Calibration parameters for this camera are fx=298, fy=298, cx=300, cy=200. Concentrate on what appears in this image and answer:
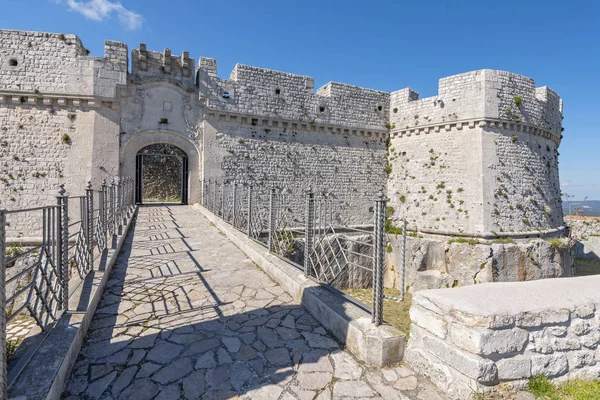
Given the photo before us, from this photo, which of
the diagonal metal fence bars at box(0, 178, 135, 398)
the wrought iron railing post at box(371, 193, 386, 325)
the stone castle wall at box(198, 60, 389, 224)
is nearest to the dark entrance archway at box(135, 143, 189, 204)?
the stone castle wall at box(198, 60, 389, 224)

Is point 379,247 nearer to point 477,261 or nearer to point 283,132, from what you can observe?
point 477,261

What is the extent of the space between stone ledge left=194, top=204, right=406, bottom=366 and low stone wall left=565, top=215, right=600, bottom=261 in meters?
23.8

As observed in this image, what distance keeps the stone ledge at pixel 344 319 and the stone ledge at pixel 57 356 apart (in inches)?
93.1

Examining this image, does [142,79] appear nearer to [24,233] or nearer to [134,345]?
[24,233]

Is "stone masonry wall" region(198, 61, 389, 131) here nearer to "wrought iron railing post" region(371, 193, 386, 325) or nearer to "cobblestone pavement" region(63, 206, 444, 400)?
"cobblestone pavement" region(63, 206, 444, 400)

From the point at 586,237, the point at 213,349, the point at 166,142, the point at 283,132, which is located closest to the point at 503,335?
the point at 213,349

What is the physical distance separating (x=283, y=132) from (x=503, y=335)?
12914 millimetres

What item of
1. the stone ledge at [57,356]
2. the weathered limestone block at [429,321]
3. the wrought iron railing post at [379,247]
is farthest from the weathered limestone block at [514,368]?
the stone ledge at [57,356]

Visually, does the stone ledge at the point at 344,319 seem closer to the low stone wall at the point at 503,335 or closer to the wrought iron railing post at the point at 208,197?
the low stone wall at the point at 503,335

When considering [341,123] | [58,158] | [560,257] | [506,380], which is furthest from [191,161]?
[560,257]

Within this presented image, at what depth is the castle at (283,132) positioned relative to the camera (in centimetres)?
1091

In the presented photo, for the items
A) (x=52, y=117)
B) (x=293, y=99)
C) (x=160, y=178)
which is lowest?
(x=160, y=178)

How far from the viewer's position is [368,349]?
274cm

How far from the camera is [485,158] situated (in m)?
12.8
